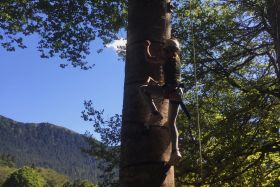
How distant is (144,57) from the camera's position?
473 centimetres

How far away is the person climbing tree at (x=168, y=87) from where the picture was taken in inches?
177

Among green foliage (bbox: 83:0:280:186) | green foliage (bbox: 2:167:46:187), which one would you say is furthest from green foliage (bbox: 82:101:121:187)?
green foliage (bbox: 2:167:46:187)

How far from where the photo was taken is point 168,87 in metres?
4.74

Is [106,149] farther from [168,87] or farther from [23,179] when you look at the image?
[23,179]

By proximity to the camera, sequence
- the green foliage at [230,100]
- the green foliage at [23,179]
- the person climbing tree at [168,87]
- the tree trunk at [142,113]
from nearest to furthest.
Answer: the tree trunk at [142,113] → the person climbing tree at [168,87] → the green foliage at [230,100] → the green foliage at [23,179]

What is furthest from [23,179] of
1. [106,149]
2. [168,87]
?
[168,87]

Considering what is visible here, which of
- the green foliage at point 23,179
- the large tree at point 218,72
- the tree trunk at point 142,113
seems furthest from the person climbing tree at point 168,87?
the green foliage at point 23,179

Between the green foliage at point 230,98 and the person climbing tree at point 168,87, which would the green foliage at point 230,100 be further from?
the person climbing tree at point 168,87

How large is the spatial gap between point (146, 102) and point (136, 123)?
0.90 ft

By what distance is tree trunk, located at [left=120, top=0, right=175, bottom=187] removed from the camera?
4105 millimetres

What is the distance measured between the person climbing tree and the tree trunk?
0.07m

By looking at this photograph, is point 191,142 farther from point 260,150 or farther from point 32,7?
point 32,7

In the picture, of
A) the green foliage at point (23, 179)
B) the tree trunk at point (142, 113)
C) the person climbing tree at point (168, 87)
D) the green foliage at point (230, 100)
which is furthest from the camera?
the green foliage at point (23, 179)

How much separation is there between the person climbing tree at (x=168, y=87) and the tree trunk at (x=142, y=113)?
2.6 inches
